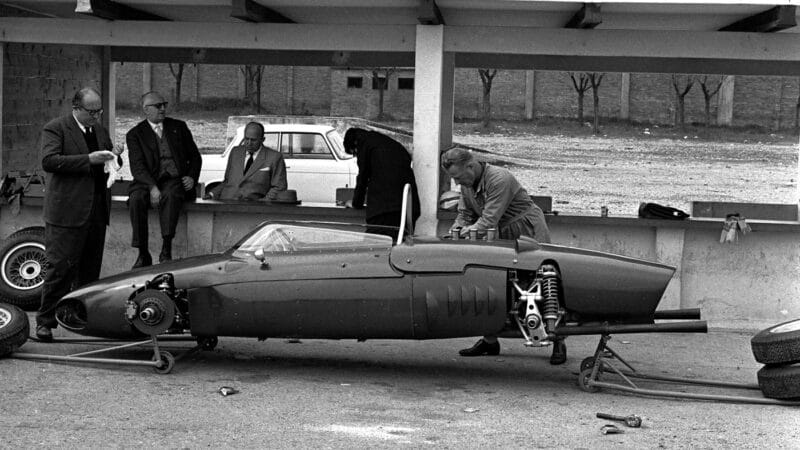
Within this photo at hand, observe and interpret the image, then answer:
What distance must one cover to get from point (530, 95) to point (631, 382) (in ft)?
92.5

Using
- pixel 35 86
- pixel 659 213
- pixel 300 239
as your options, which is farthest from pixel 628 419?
pixel 35 86

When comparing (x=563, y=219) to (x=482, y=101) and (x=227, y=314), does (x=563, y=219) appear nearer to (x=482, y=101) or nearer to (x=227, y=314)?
(x=227, y=314)

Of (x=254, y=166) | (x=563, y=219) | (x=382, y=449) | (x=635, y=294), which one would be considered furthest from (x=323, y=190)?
(x=382, y=449)

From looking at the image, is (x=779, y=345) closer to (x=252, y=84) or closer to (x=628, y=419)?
(x=628, y=419)

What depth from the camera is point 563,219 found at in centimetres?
1130

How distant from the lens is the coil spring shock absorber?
25.3ft

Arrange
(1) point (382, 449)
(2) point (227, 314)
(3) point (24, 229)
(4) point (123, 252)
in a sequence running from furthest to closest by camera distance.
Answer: (4) point (123, 252), (3) point (24, 229), (2) point (227, 314), (1) point (382, 449)

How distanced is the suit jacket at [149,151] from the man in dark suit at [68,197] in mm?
1548

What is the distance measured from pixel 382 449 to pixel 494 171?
3.06 meters

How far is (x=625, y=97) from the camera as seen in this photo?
1400 inches

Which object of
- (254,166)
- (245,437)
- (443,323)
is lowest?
(245,437)

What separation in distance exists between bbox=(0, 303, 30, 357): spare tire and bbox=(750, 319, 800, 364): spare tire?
17.3ft

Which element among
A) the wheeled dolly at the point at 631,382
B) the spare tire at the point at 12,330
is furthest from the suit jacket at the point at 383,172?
the spare tire at the point at 12,330

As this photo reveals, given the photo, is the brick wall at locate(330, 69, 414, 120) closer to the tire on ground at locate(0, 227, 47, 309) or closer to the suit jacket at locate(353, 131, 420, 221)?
the suit jacket at locate(353, 131, 420, 221)
